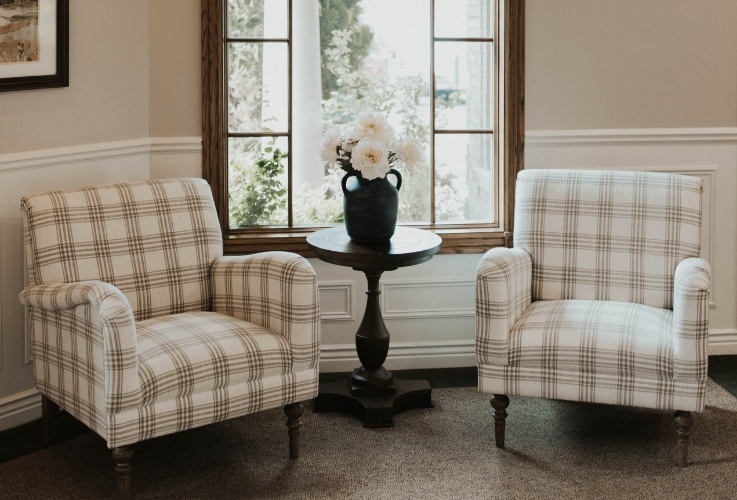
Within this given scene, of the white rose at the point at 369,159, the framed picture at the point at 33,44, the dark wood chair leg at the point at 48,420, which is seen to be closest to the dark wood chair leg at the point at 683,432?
the white rose at the point at 369,159

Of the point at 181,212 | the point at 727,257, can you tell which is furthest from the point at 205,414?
the point at 727,257

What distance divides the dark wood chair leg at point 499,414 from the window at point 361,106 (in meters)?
0.97

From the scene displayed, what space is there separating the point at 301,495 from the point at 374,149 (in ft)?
3.95

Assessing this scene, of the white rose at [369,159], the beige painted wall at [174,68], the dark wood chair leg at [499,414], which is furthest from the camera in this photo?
the beige painted wall at [174,68]

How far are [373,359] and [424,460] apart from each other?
0.55 meters

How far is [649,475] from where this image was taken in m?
2.94

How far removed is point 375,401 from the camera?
3.42m

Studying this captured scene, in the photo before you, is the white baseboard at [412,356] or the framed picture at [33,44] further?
the white baseboard at [412,356]

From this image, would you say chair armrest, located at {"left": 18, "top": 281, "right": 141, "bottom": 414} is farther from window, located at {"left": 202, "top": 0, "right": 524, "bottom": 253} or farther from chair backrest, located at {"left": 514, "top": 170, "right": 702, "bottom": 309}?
chair backrest, located at {"left": 514, "top": 170, "right": 702, "bottom": 309}

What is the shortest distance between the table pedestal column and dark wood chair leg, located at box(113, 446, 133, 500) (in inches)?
37.5

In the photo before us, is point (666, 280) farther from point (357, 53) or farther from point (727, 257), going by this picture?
point (357, 53)

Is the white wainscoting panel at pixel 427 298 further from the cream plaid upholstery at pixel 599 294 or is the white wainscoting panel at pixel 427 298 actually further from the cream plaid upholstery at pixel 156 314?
the cream plaid upholstery at pixel 156 314

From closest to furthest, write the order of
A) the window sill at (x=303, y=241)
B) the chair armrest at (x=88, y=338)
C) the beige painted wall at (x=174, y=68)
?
the chair armrest at (x=88, y=338) < the beige painted wall at (x=174, y=68) < the window sill at (x=303, y=241)

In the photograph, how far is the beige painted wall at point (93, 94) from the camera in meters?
3.30
